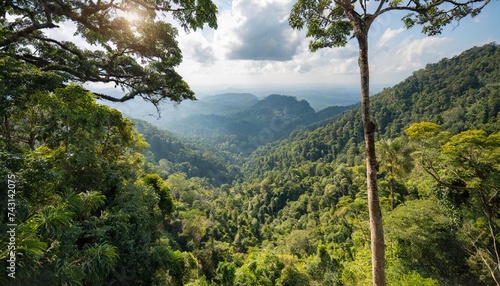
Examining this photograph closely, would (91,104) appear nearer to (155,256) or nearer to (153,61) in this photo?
(153,61)

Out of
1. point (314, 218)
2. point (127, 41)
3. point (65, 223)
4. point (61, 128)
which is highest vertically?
point (127, 41)

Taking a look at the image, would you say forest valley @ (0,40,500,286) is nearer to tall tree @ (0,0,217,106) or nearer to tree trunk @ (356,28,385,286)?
tall tree @ (0,0,217,106)

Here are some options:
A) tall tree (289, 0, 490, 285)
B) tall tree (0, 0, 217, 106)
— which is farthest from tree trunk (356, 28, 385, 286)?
tall tree (0, 0, 217, 106)

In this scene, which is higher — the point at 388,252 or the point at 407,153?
the point at 407,153

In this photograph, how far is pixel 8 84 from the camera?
454 cm

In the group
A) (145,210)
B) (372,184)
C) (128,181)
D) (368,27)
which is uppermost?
(368,27)

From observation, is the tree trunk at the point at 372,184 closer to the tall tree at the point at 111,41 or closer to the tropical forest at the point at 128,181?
the tropical forest at the point at 128,181

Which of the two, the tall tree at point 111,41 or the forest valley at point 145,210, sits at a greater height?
the tall tree at point 111,41

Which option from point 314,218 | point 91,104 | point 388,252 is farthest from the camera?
point 314,218

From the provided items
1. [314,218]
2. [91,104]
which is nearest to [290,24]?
[91,104]

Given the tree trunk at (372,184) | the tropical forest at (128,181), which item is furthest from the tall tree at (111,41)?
the tree trunk at (372,184)

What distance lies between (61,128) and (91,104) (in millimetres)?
1005

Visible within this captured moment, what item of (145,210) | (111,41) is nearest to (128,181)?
(145,210)

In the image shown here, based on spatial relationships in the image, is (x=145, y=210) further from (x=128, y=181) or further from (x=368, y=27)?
(x=368, y=27)
